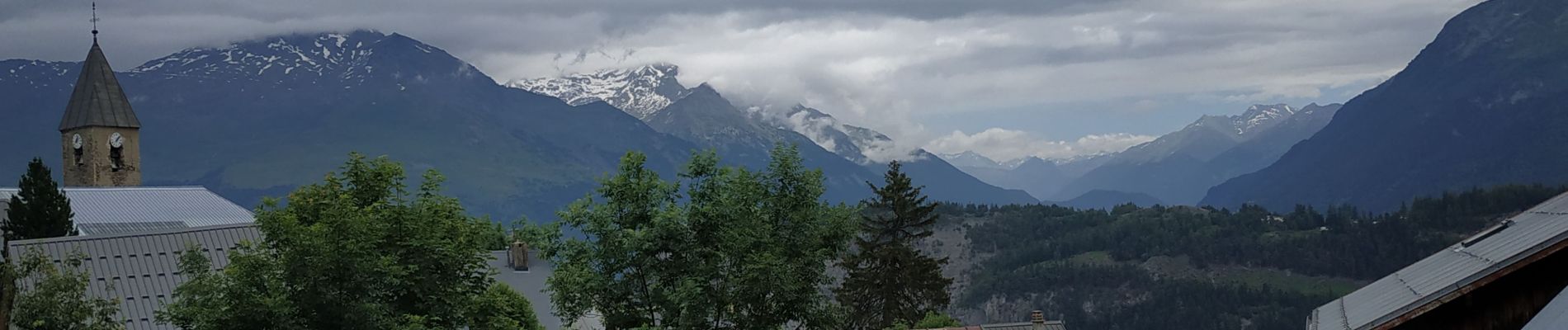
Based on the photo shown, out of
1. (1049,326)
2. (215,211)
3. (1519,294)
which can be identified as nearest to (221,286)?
(1519,294)

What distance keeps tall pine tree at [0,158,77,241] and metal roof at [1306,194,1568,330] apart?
2223 inches

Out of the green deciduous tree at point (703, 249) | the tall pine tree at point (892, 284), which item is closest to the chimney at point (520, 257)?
the tall pine tree at point (892, 284)

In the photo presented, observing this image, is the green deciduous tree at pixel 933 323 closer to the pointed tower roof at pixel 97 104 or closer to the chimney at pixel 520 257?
the chimney at pixel 520 257

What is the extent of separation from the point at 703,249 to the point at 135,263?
2075 centimetres

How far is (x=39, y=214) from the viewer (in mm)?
62188

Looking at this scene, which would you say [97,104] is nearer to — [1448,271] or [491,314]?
[491,314]

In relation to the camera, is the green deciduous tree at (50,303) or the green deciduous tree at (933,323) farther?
the green deciduous tree at (933,323)

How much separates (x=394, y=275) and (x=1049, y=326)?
3870cm

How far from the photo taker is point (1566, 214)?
18406mm

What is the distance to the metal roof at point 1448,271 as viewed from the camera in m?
17.1

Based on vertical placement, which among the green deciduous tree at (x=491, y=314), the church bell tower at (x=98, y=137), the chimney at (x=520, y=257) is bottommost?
the green deciduous tree at (x=491, y=314)

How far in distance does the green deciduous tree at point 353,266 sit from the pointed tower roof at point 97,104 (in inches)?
2941

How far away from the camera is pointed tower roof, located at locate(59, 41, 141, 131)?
96.9m

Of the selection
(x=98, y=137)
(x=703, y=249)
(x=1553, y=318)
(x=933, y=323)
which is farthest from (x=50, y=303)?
(x=98, y=137)
